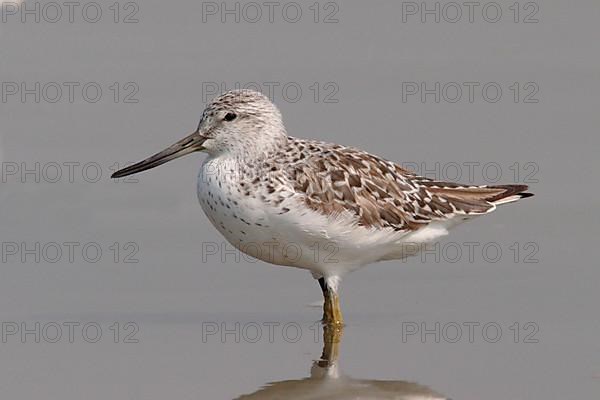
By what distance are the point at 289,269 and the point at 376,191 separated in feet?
4.72

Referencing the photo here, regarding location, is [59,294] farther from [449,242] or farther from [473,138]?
[473,138]

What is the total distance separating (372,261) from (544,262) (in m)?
1.71

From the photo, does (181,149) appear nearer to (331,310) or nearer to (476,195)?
(331,310)

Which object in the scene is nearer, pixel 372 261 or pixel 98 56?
pixel 372 261

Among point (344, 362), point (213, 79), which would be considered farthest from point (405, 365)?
point (213, 79)

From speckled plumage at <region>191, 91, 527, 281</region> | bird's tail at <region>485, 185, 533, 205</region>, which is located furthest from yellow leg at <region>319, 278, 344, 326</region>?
bird's tail at <region>485, 185, 533, 205</region>

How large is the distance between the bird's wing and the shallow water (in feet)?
2.14

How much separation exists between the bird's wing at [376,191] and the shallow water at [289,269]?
0.65 meters

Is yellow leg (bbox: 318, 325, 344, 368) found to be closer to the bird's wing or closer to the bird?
the bird

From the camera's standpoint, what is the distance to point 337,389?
9719 millimetres

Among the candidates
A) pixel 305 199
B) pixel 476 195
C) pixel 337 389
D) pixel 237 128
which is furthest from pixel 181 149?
pixel 337 389

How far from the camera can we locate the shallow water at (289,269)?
10102mm

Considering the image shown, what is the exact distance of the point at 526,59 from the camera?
16.6 m

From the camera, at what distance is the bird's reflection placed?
377 inches
